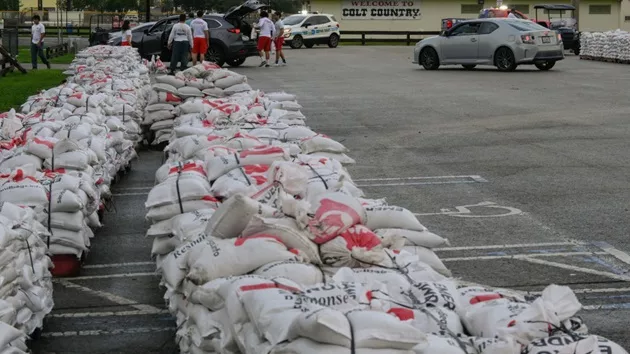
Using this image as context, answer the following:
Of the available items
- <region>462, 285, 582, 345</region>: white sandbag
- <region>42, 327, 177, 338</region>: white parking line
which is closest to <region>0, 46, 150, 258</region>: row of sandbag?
<region>42, 327, 177, 338</region>: white parking line

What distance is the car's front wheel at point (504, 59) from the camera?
3117cm

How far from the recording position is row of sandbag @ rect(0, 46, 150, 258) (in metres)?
8.32

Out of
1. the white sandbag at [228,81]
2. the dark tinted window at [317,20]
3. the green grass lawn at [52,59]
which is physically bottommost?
the white sandbag at [228,81]

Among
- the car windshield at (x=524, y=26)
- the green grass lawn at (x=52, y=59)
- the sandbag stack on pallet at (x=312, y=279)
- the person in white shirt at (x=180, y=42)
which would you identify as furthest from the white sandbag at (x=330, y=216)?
the green grass lawn at (x=52, y=59)

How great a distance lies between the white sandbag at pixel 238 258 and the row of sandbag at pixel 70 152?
2.70 m

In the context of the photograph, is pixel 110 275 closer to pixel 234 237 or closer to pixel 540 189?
pixel 234 237

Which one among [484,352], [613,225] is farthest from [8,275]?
[613,225]

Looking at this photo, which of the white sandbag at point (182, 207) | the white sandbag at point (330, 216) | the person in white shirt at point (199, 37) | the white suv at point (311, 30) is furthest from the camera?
the white suv at point (311, 30)

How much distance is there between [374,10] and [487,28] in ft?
136

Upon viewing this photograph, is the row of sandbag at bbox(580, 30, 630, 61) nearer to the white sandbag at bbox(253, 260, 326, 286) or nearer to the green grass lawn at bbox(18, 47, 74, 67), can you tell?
the green grass lawn at bbox(18, 47, 74, 67)

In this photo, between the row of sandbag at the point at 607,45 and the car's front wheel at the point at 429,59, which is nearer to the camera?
the car's front wheel at the point at 429,59

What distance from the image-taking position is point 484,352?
14.4ft

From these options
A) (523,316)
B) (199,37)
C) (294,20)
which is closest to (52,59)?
(199,37)

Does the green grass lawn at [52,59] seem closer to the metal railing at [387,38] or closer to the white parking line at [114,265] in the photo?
the metal railing at [387,38]
